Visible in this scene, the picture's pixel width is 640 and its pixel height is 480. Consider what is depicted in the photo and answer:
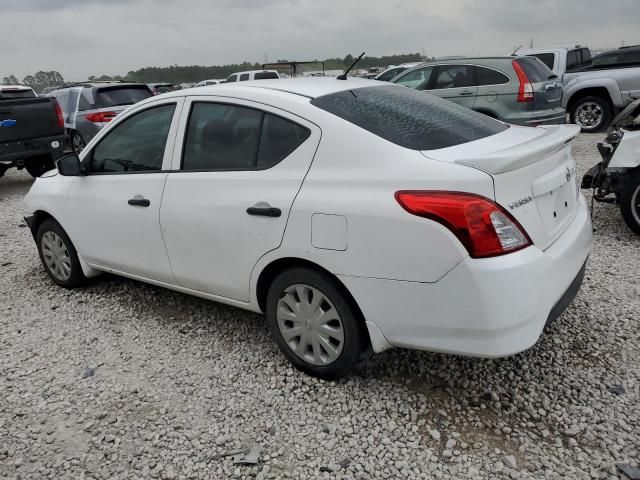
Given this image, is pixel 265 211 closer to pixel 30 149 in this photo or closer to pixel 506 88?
pixel 506 88

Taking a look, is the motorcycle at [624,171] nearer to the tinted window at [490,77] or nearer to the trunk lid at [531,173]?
the trunk lid at [531,173]

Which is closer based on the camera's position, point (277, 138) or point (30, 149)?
point (277, 138)

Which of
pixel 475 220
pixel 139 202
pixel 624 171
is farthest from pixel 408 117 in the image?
pixel 624 171

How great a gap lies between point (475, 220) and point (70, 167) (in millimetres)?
2982

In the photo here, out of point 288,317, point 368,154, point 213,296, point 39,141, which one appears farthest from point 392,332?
point 39,141

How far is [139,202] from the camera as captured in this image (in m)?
3.37

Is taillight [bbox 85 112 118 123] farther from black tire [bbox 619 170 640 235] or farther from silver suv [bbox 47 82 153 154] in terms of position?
black tire [bbox 619 170 640 235]

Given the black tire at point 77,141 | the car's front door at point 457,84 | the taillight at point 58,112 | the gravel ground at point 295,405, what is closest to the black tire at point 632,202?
the gravel ground at point 295,405

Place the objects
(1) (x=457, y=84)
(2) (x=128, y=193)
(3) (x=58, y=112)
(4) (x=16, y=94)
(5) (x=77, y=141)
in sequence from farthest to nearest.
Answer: (5) (x=77, y=141)
(4) (x=16, y=94)
(3) (x=58, y=112)
(1) (x=457, y=84)
(2) (x=128, y=193)

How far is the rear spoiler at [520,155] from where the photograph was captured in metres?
2.23

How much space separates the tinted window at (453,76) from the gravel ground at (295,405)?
5.91 metres

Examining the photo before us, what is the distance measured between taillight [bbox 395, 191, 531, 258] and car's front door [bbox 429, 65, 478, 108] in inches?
280

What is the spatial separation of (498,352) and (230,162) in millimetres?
1768

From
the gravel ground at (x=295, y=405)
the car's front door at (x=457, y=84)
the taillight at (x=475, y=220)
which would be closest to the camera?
the taillight at (x=475, y=220)
